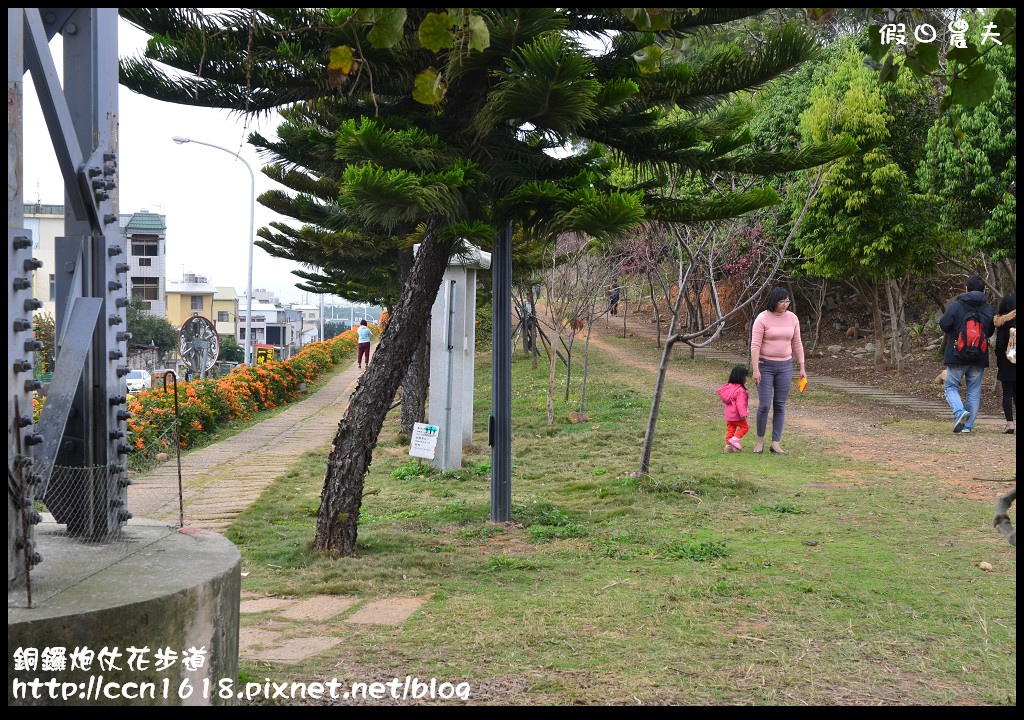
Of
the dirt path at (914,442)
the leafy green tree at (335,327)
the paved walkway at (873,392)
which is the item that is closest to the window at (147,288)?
the leafy green tree at (335,327)

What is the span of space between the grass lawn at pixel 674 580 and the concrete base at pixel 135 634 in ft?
2.45

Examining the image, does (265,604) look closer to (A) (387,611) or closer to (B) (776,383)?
(A) (387,611)

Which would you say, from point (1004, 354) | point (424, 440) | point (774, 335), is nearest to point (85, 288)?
point (424, 440)

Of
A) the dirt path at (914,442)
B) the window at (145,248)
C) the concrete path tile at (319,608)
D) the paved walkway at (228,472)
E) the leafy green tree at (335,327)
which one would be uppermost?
the window at (145,248)

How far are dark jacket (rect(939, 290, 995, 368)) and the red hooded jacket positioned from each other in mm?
2354

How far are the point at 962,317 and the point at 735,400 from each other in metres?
2.69

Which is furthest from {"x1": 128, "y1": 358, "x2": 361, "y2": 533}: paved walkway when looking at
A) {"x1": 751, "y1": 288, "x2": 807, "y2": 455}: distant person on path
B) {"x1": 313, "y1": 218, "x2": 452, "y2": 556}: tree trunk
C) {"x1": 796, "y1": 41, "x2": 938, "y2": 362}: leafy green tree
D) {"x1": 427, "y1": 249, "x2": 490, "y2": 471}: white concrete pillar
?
{"x1": 796, "y1": 41, "x2": 938, "y2": 362}: leafy green tree

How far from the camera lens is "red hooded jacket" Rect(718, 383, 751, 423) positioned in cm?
982

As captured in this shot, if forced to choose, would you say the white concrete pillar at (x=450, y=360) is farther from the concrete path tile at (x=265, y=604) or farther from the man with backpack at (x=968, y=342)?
A: the man with backpack at (x=968, y=342)

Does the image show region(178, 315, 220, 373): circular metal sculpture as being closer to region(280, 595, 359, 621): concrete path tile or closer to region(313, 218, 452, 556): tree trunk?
region(313, 218, 452, 556): tree trunk

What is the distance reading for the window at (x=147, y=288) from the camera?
49656mm

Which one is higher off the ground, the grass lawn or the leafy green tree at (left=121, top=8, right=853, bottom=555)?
the leafy green tree at (left=121, top=8, right=853, bottom=555)

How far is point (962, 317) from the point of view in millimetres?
10477

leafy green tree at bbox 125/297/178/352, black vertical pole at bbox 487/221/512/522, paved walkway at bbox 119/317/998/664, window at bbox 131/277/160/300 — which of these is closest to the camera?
paved walkway at bbox 119/317/998/664
